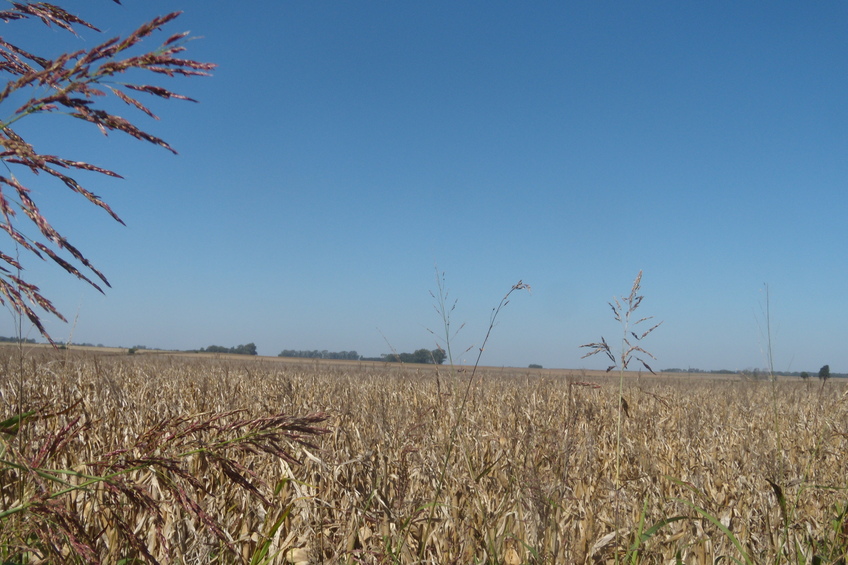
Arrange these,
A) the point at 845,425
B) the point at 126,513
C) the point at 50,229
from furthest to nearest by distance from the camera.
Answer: the point at 845,425
the point at 126,513
the point at 50,229

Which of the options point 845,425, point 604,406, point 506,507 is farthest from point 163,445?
point 604,406

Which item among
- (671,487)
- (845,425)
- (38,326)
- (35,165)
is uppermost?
(35,165)

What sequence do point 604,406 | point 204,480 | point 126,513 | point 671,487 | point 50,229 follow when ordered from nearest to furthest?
point 50,229 → point 126,513 → point 204,480 → point 671,487 → point 604,406

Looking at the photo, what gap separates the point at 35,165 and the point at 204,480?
232 centimetres

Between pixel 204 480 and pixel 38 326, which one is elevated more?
pixel 38 326

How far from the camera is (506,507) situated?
8.63 feet

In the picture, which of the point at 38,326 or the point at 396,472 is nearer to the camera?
the point at 38,326

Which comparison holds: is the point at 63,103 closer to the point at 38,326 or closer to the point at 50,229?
the point at 50,229

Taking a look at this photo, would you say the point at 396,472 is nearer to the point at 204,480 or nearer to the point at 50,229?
the point at 204,480

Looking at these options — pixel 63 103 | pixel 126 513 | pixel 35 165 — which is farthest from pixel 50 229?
pixel 126 513

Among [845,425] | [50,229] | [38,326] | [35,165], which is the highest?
[35,165]

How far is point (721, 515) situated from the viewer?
2658 mm

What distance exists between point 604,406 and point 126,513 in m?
6.01

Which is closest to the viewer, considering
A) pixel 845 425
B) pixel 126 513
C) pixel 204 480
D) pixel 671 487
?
pixel 126 513
